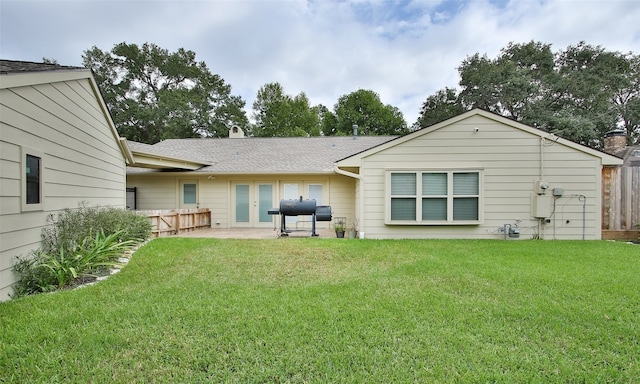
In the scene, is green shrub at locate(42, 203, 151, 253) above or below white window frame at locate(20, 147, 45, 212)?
below

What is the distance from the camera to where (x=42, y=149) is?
4.27 meters

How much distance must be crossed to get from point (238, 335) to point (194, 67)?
2953cm

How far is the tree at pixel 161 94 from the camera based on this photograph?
24281mm

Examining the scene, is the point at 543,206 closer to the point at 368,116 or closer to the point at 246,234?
the point at 246,234

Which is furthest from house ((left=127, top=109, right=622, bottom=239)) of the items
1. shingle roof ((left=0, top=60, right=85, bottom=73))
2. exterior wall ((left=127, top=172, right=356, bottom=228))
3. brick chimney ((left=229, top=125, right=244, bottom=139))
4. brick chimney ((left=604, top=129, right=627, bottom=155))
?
brick chimney ((left=229, top=125, right=244, bottom=139))

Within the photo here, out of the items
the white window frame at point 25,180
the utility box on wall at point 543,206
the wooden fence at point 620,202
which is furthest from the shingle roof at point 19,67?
the wooden fence at point 620,202

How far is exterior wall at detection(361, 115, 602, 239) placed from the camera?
7418 mm

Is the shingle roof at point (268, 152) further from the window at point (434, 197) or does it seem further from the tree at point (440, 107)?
the tree at point (440, 107)

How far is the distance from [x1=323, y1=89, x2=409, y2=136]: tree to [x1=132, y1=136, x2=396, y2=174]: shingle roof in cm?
1560

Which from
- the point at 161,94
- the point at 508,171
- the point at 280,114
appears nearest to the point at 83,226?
the point at 508,171

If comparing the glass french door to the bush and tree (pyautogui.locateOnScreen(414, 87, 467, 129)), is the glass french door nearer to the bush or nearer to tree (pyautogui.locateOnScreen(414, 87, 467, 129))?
the bush

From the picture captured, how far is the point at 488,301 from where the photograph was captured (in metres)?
3.38

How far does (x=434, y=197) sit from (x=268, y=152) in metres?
7.46

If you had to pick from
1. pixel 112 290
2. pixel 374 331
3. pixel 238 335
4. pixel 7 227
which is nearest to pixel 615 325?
pixel 374 331
